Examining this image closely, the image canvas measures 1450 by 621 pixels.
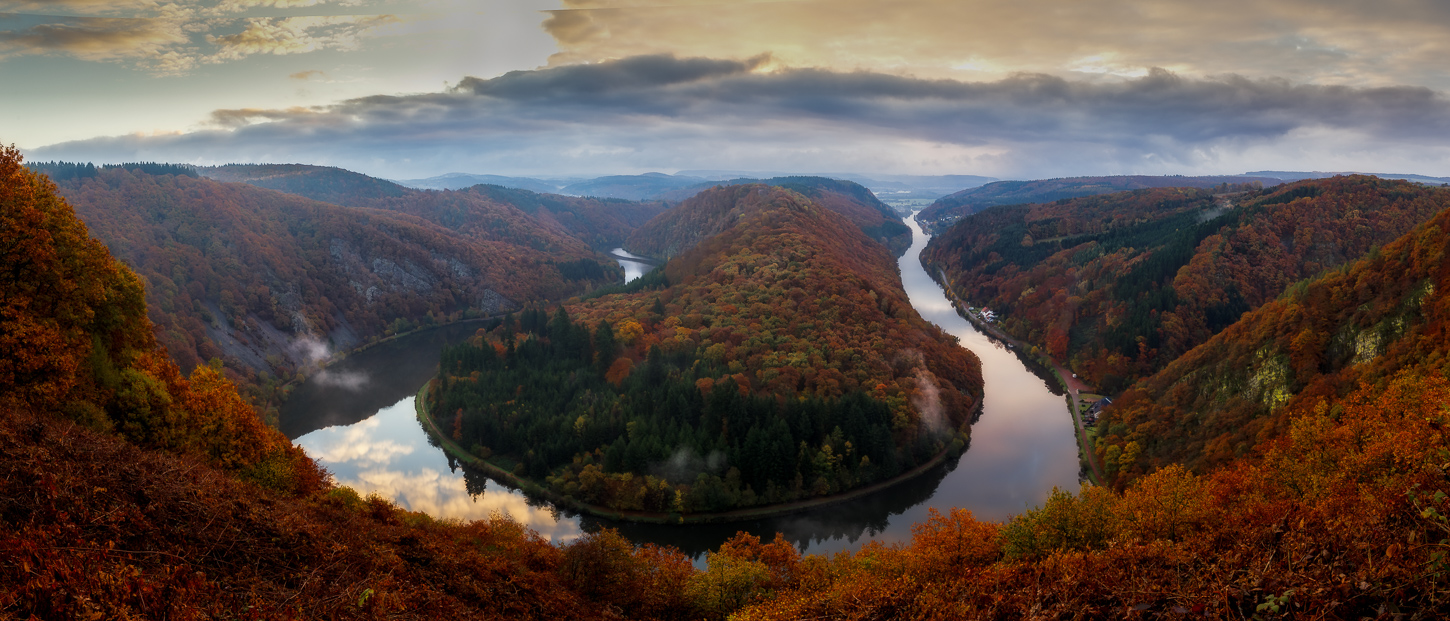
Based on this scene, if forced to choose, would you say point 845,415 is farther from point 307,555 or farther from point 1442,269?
point 307,555

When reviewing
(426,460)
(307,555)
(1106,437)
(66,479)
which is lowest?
(426,460)

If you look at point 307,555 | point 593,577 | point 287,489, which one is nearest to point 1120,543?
point 593,577

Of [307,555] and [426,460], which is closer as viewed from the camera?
[307,555]

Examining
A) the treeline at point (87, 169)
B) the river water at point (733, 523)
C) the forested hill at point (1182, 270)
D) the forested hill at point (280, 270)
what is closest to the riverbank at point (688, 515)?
the river water at point (733, 523)

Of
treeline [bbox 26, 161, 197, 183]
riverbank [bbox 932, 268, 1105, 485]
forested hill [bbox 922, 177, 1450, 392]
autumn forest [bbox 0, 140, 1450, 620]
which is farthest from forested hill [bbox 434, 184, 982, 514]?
treeline [bbox 26, 161, 197, 183]

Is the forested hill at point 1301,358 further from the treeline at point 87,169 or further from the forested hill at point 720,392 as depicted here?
the treeline at point 87,169

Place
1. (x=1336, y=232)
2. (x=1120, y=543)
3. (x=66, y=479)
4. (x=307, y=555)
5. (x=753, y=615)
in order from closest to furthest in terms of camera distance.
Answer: (x=66, y=479)
(x=307, y=555)
(x=753, y=615)
(x=1120, y=543)
(x=1336, y=232)

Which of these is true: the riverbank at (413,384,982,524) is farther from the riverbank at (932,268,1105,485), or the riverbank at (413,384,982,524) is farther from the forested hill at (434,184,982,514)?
the riverbank at (932,268,1105,485)

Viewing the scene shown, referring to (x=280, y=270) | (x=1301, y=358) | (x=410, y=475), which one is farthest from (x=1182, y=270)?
(x=280, y=270)
